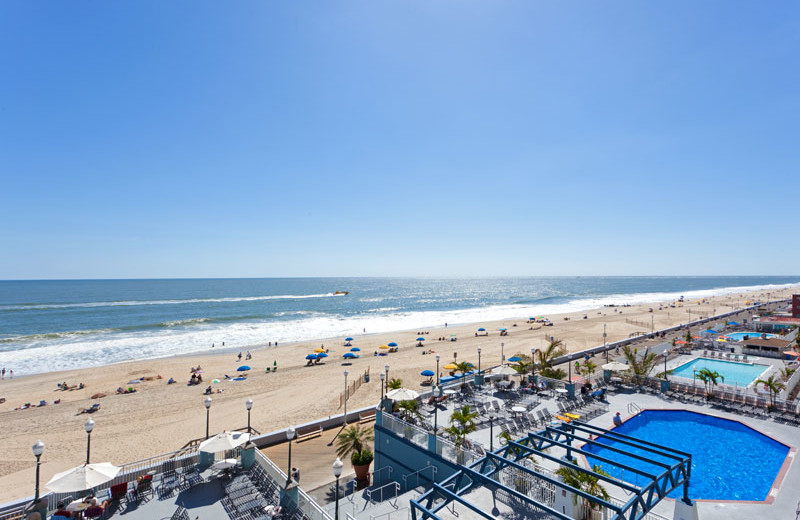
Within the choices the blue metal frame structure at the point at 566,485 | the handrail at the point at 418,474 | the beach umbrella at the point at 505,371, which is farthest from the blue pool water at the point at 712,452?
the beach umbrella at the point at 505,371

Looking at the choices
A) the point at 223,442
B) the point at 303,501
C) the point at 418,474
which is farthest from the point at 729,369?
the point at 223,442

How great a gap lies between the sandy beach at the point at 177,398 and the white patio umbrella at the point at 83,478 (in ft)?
28.0

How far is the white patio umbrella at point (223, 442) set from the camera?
502 inches

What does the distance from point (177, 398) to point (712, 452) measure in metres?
33.1

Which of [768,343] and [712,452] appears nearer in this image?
[712,452]

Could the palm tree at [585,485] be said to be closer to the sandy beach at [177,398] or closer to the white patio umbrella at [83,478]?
the white patio umbrella at [83,478]

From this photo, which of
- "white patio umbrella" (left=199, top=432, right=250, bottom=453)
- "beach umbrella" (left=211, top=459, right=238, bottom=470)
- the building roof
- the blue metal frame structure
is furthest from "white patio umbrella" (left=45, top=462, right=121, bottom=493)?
the building roof

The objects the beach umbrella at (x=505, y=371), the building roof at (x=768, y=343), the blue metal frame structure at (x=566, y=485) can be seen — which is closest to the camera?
the blue metal frame structure at (x=566, y=485)

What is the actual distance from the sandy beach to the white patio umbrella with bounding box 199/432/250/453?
380 inches

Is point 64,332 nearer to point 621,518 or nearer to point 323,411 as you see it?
point 323,411

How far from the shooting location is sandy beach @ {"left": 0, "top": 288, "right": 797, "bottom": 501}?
68.2 ft

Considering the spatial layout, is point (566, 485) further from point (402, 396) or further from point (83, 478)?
point (83, 478)

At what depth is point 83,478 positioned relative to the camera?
10.9 metres

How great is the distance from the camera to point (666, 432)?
17781 mm
